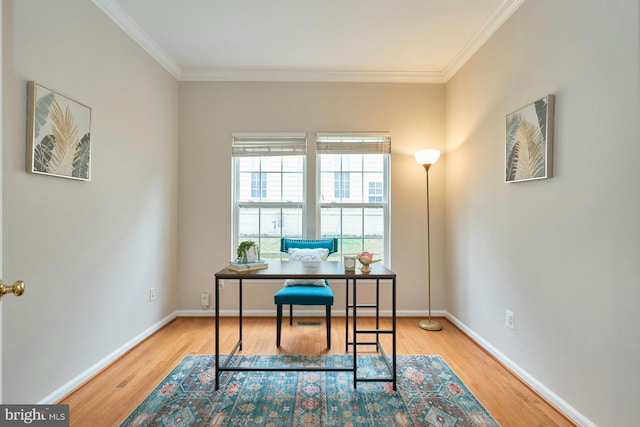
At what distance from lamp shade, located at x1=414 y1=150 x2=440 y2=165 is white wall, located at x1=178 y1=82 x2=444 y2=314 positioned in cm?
30

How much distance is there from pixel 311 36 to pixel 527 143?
2044 millimetres

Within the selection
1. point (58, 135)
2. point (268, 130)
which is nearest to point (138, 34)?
point (58, 135)

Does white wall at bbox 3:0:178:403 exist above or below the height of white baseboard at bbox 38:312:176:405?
above

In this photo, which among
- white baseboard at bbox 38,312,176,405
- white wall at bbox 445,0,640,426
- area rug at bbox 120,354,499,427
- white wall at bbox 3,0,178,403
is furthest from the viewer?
white baseboard at bbox 38,312,176,405

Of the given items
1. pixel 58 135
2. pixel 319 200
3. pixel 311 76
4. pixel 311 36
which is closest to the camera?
pixel 58 135

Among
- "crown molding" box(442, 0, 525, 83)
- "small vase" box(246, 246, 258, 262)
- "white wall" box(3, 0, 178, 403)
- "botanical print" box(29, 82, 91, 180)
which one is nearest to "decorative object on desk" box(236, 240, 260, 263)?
"small vase" box(246, 246, 258, 262)

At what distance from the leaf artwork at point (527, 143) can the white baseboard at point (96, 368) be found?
11.4ft

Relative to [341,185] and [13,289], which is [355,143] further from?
[13,289]

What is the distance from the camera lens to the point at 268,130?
3766 millimetres

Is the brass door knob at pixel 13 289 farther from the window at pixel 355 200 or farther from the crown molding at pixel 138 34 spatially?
the window at pixel 355 200

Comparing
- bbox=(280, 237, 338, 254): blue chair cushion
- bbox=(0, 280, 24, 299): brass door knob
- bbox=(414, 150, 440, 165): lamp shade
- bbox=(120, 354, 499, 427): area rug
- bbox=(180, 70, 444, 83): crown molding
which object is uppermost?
bbox=(180, 70, 444, 83): crown molding

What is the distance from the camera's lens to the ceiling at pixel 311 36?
2.58 metres

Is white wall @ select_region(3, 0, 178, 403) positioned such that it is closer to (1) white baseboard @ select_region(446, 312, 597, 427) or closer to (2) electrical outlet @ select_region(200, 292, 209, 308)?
(2) electrical outlet @ select_region(200, 292, 209, 308)

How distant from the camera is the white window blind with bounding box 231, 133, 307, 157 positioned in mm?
3760
